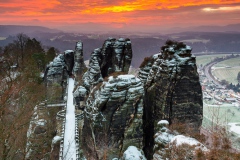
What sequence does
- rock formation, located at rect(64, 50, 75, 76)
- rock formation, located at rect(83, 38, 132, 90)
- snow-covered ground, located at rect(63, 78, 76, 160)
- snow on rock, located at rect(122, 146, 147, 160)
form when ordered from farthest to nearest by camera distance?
rock formation, located at rect(64, 50, 75, 76), rock formation, located at rect(83, 38, 132, 90), snow-covered ground, located at rect(63, 78, 76, 160), snow on rock, located at rect(122, 146, 147, 160)

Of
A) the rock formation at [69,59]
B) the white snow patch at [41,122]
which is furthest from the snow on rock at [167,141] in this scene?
the rock formation at [69,59]

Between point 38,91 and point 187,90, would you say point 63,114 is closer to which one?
point 38,91

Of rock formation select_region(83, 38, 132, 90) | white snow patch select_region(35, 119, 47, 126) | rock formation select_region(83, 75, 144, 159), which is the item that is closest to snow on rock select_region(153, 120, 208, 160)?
rock formation select_region(83, 75, 144, 159)

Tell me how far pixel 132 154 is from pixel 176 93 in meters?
6.10

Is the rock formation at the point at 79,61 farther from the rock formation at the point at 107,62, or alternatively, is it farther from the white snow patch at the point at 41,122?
the white snow patch at the point at 41,122

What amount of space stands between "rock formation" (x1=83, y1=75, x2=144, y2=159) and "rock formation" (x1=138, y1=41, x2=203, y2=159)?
2.75 meters

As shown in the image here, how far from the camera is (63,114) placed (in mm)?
25828

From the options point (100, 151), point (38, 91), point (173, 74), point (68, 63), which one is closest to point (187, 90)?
point (173, 74)

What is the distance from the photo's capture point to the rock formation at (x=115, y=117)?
13.6 meters

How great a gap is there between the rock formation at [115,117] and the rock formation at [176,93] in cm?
275

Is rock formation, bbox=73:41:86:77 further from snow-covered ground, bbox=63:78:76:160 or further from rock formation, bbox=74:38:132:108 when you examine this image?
snow-covered ground, bbox=63:78:76:160

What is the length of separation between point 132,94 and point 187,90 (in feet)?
16.6

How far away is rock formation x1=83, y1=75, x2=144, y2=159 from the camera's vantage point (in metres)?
13.6

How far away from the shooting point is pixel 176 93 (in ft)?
53.0
